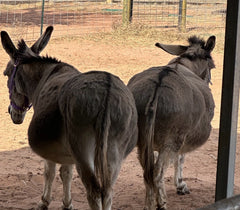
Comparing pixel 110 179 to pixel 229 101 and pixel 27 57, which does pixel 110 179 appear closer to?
pixel 229 101

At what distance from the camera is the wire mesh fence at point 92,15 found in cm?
1662

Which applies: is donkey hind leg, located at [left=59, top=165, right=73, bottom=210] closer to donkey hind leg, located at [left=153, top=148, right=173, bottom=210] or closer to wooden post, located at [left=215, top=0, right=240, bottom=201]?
donkey hind leg, located at [left=153, top=148, right=173, bottom=210]

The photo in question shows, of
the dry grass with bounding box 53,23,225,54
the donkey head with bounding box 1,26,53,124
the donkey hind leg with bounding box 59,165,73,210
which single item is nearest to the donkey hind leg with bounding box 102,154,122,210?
the donkey hind leg with bounding box 59,165,73,210

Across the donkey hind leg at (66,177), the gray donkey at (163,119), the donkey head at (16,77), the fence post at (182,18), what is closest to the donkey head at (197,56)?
the gray donkey at (163,119)

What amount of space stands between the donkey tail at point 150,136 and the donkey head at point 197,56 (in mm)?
1526

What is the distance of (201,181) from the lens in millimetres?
5938

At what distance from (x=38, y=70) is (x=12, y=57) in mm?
345

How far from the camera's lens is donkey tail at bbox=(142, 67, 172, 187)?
12.7 ft

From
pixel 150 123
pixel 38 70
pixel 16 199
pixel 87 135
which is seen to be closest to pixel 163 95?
pixel 150 123

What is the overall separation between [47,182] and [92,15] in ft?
50.6

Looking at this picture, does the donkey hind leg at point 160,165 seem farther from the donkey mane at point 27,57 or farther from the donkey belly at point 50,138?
the donkey mane at point 27,57

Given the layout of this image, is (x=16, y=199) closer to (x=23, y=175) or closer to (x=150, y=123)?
(x=23, y=175)

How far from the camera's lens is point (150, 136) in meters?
3.89

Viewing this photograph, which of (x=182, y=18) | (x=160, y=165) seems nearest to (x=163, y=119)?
(x=160, y=165)
